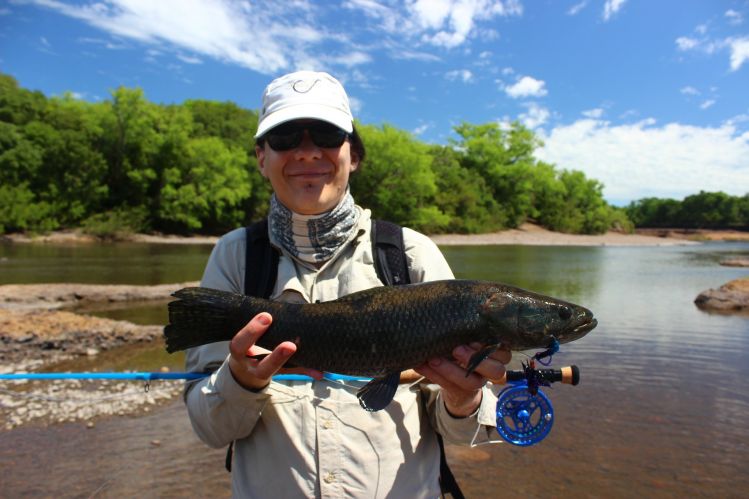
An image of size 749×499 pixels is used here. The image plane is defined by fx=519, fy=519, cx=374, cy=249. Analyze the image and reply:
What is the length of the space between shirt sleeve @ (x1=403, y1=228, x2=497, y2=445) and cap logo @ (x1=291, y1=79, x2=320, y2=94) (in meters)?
0.92

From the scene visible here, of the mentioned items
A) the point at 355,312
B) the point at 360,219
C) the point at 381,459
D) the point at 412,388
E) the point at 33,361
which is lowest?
the point at 33,361

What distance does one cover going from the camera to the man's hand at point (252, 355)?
→ 2.39 meters

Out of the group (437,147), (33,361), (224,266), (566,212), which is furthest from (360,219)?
(566,212)

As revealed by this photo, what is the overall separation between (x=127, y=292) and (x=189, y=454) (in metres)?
11.3

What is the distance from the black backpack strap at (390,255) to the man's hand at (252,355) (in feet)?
2.10

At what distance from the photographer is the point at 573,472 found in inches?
257

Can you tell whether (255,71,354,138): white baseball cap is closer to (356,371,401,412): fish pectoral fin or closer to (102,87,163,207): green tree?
(356,371,401,412): fish pectoral fin

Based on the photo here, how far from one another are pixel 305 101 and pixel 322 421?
162 cm

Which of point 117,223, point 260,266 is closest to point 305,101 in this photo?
point 260,266

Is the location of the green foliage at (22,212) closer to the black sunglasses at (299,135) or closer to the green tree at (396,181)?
the green tree at (396,181)

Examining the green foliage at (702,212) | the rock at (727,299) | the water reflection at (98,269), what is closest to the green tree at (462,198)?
the water reflection at (98,269)

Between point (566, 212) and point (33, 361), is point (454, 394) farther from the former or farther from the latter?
point (566, 212)

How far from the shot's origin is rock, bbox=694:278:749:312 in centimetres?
1741

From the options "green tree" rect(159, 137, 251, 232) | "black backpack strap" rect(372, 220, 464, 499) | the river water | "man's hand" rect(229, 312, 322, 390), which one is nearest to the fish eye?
→ "black backpack strap" rect(372, 220, 464, 499)
